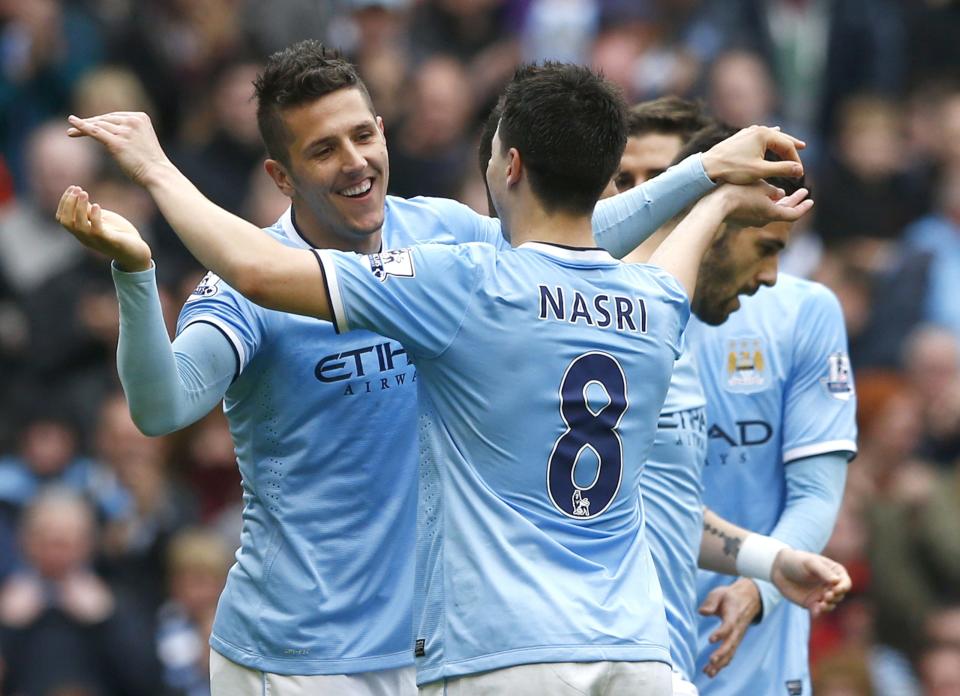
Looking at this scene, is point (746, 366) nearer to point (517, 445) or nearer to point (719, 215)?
point (719, 215)

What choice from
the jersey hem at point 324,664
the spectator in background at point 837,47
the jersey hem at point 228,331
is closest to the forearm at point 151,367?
the jersey hem at point 228,331

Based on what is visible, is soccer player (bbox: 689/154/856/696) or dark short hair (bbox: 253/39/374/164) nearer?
dark short hair (bbox: 253/39/374/164)

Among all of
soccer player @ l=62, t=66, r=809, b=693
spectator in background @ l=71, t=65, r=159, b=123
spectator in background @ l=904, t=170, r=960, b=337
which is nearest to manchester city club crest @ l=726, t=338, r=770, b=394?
soccer player @ l=62, t=66, r=809, b=693

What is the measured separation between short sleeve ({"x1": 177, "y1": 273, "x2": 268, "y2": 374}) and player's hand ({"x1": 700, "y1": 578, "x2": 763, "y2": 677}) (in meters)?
1.83

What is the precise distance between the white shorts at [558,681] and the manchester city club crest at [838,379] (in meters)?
2.04

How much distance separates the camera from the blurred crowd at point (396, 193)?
380 inches

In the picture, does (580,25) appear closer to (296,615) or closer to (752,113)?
(752,113)

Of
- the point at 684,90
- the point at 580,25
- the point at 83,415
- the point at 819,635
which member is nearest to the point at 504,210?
the point at 819,635

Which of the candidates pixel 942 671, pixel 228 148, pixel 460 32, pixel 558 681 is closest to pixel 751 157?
pixel 558 681

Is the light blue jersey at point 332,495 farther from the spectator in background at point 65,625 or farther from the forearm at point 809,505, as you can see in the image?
the spectator in background at point 65,625

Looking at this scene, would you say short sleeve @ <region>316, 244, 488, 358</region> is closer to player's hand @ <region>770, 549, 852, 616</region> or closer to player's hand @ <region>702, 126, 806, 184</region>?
player's hand @ <region>702, 126, 806, 184</region>

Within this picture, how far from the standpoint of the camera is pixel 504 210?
16.4 ft

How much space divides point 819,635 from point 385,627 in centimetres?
488

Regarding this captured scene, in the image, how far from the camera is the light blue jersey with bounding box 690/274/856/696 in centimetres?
645
